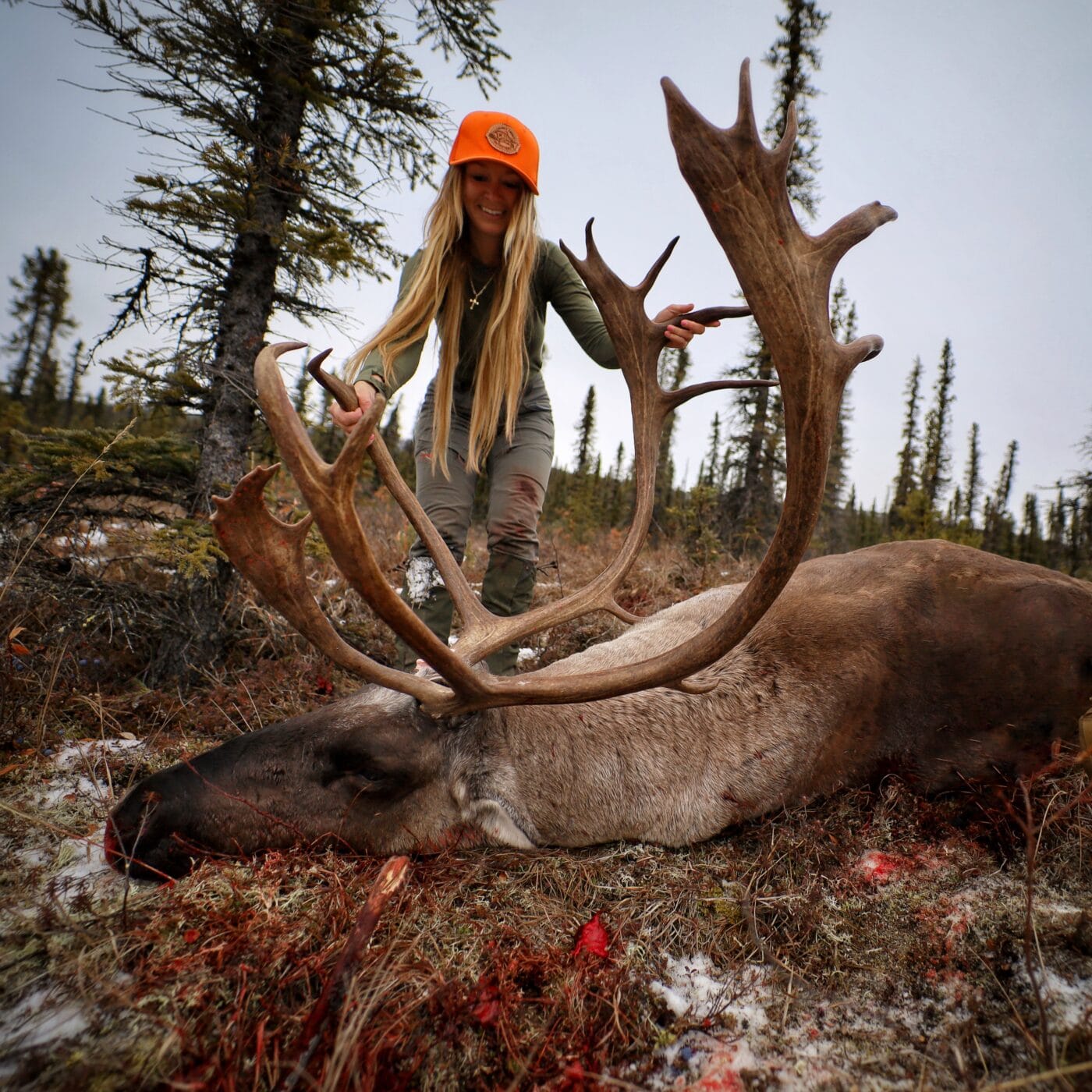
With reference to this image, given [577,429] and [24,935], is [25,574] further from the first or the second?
[577,429]

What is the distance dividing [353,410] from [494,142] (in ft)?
5.26

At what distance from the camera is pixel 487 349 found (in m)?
3.41

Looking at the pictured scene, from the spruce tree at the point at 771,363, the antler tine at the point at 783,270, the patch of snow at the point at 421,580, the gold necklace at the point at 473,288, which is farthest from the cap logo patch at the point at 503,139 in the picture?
the spruce tree at the point at 771,363

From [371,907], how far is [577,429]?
48878 millimetres

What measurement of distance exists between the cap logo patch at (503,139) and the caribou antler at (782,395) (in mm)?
1641

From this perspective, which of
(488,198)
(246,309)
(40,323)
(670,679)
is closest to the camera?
(670,679)

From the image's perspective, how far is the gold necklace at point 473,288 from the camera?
134 inches

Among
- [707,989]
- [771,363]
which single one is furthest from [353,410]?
[771,363]

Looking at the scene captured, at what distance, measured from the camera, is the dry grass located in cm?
129

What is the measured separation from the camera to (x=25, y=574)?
3387 mm

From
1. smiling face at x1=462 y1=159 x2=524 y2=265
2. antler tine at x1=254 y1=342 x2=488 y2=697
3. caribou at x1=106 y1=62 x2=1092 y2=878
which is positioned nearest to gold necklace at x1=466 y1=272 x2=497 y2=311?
smiling face at x1=462 y1=159 x2=524 y2=265

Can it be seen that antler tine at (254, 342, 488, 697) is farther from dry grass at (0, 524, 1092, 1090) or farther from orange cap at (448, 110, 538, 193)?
orange cap at (448, 110, 538, 193)

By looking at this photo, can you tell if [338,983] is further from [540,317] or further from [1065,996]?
[540,317]

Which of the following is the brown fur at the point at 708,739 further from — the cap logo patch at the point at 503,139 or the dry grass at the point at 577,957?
the cap logo patch at the point at 503,139
